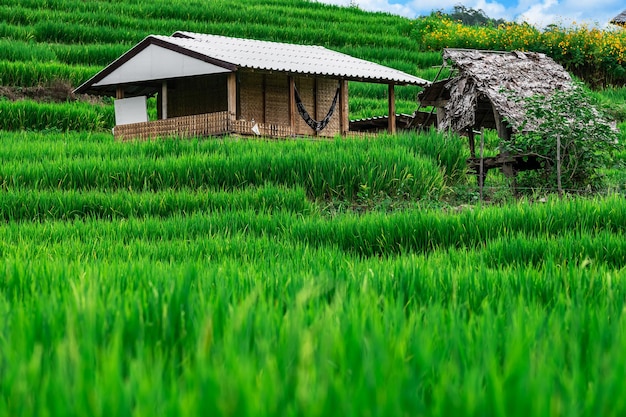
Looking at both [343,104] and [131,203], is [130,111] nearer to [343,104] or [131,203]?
[343,104]

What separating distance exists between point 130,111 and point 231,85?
3.59 m

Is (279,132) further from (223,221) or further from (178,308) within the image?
(178,308)

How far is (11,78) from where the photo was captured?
2155cm

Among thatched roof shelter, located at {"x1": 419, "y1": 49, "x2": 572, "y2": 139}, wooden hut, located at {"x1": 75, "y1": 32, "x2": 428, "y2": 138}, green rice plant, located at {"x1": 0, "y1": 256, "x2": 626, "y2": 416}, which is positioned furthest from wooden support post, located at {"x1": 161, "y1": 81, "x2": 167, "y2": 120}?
green rice plant, located at {"x1": 0, "y1": 256, "x2": 626, "y2": 416}

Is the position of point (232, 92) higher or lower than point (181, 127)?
higher

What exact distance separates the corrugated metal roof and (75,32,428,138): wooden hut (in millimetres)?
26

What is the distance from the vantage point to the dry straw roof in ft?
42.0

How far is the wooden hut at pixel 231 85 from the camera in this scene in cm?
1705

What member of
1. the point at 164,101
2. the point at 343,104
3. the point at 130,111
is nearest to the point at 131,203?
the point at 164,101

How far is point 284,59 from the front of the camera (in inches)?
744

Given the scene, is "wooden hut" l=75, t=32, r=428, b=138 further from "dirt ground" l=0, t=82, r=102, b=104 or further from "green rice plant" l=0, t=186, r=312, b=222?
"green rice plant" l=0, t=186, r=312, b=222

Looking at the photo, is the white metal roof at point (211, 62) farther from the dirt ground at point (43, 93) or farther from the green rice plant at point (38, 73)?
the green rice plant at point (38, 73)

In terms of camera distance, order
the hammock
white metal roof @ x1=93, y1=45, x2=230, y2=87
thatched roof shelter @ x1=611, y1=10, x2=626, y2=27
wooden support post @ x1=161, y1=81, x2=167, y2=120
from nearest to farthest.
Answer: white metal roof @ x1=93, y1=45, x2=230, y2=87 < wooden support post @ x1=161, y1=81, x2=167, y2=120 < the hammock < thatched roof shelter @ x1=611, y1=10, x2=626, y2=27

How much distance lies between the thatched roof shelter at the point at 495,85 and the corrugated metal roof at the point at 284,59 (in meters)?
4.14
